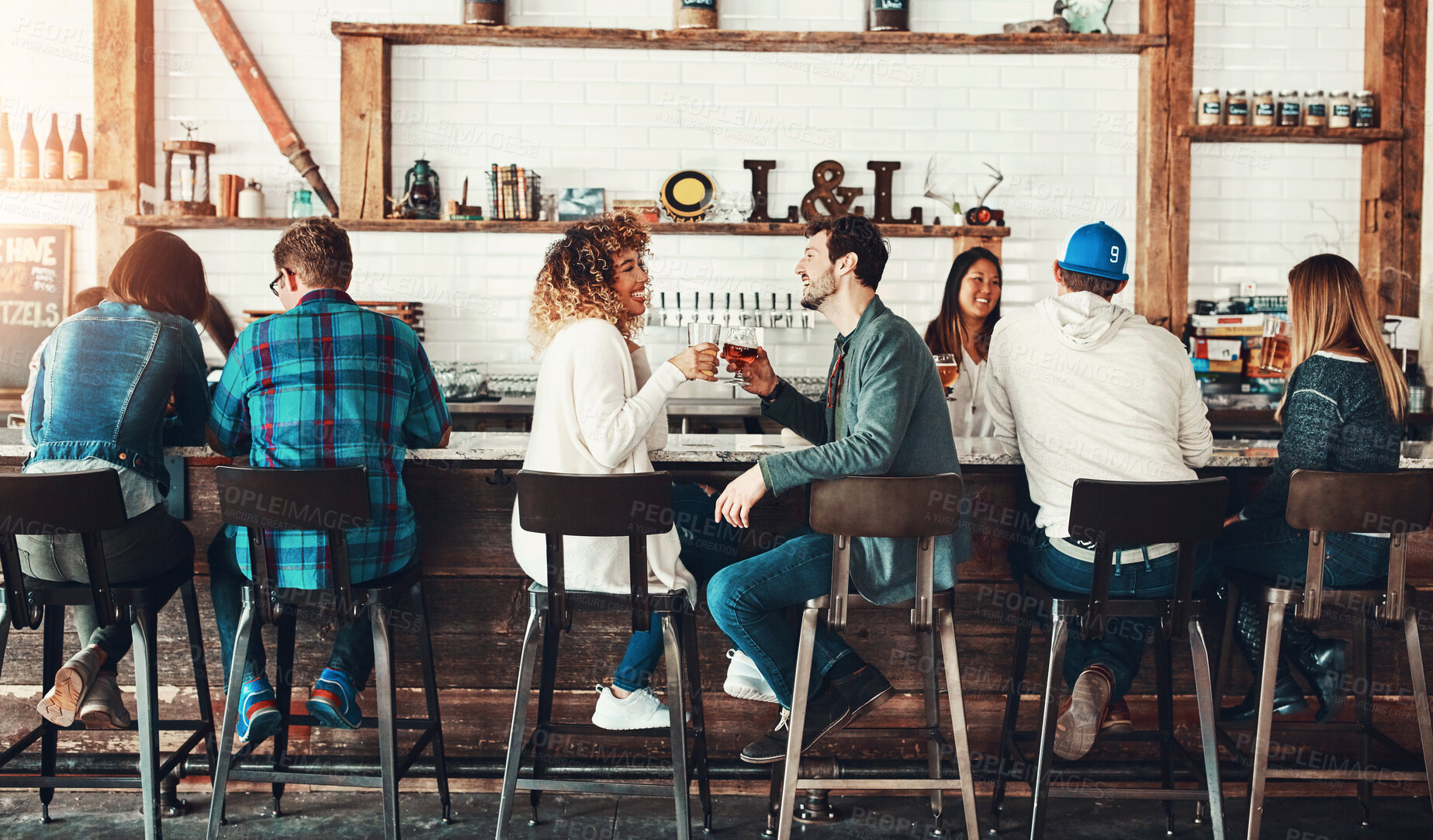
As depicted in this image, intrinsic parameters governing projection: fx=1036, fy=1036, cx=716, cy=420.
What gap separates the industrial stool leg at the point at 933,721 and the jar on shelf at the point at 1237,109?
12.7 ft

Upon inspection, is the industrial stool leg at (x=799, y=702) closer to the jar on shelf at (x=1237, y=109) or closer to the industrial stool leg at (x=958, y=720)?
the industrial stool leg at (x=958, y=720)

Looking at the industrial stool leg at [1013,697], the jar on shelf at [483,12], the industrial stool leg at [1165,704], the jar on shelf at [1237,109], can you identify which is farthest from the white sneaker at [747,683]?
the jar on shelf at [1237,109]

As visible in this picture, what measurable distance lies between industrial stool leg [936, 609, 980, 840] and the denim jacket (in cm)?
184

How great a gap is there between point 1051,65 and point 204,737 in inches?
189

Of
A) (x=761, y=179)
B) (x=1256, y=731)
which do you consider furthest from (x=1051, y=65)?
(x=1256, y=731)

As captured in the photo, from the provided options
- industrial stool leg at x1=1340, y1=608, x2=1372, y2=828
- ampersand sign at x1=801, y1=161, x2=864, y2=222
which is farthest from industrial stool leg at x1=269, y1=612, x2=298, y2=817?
ampersand sign at x1=801, y1=161, x2=864, y2=222

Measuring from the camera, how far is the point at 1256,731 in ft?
7.45

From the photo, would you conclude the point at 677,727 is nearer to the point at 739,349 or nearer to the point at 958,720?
the point at 958,720

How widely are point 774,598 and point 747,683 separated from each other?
0.29m

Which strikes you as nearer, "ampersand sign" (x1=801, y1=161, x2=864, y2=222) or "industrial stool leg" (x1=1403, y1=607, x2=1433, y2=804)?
"industrial stool leg" (x1=1403, y1=607, x2=1433, y2=804)

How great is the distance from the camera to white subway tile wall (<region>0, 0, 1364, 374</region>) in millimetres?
5250

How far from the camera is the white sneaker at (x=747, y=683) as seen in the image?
7.80 ft

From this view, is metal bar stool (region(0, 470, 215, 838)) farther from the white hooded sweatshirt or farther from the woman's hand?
the white hooded sweatshirt

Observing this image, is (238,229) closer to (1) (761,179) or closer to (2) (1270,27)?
(1) (761,179)
